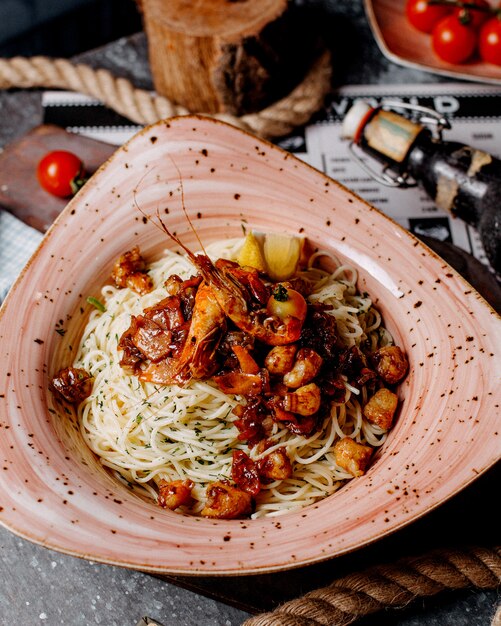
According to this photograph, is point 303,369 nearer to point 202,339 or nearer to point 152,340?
point 202,339

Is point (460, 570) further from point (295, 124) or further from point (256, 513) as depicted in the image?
point (295, 124)

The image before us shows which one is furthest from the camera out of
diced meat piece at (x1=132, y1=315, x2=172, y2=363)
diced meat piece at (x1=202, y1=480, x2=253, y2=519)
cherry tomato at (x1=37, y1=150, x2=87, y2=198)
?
cherry tomato at (x1=37, y1=150, x2=87, y2=198)

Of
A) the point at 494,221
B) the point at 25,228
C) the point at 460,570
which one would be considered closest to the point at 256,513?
the point at 460,570

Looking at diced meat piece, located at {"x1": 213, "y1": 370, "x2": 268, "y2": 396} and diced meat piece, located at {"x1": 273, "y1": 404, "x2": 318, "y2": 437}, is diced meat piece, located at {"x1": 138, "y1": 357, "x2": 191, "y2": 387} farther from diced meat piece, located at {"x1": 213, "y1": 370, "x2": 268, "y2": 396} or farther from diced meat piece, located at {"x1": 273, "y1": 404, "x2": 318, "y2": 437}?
diced meat piece, located at {"x1": 273, "y1": 404, "x2": 318, "y2": 437}

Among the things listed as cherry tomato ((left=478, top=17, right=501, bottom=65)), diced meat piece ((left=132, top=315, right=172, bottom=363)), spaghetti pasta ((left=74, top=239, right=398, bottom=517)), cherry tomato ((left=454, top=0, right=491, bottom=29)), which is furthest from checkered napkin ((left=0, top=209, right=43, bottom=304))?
cherry tomato ((left=478, top=17, right=501, bottom=65))

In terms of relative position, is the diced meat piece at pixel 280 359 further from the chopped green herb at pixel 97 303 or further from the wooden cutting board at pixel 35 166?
the wooden cutting board at pixel 35 166
